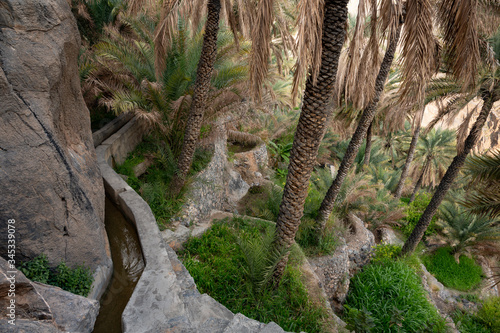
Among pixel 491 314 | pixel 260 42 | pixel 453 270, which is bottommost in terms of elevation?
pixel 453 270

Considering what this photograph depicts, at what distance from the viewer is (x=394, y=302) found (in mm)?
7457

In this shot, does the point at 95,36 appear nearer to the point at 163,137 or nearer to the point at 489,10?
the point at 163,137

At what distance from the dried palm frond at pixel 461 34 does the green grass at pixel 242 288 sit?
436cm

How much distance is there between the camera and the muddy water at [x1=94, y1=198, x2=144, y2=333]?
11.0ft

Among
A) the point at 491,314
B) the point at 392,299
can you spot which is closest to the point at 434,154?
the point at 491,314

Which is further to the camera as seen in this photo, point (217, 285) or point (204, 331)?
point (217, 285)

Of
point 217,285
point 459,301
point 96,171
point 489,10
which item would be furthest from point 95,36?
point 459,301

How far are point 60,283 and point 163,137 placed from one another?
4952mm

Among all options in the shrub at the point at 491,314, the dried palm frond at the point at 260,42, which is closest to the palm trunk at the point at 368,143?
the shrub at the point at 491,314

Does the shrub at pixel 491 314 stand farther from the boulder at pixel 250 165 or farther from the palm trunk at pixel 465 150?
the boulder at pixel 250 165

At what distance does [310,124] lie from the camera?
178 inches

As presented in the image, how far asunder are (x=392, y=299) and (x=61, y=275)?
771cm

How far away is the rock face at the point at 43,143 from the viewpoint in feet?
9.30

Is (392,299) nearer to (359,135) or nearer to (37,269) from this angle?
(359,135)
